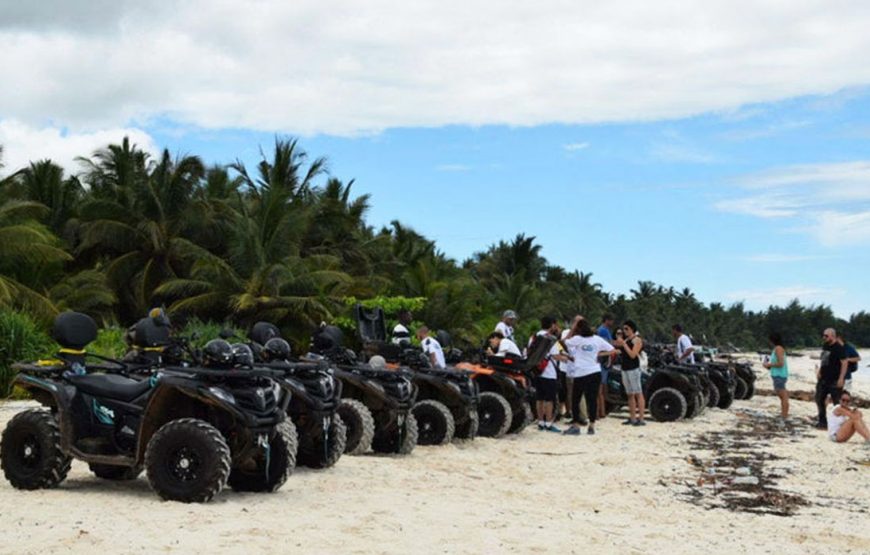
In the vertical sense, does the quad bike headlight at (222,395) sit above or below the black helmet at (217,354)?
below

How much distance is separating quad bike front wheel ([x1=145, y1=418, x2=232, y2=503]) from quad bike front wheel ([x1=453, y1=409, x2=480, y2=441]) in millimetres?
6160

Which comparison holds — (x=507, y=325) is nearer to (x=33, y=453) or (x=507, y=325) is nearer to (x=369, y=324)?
(x=369, y=324)

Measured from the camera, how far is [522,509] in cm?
896

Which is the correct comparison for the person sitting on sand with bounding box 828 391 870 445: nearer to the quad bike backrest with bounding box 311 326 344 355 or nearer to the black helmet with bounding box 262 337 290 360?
the quad bike backrest with bounding box 311 326 344 355

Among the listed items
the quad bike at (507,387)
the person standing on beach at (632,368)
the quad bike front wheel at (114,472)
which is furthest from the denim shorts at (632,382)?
the quad bike front wheel at (114,472)

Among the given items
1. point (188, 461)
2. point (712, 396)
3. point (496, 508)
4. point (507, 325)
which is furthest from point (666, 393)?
point (188, 461)

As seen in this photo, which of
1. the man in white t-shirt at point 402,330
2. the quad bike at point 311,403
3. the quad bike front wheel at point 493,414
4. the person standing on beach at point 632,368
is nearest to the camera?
the quad bike at point 311,403

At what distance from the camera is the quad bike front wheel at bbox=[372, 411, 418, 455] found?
→ 39.6 feet

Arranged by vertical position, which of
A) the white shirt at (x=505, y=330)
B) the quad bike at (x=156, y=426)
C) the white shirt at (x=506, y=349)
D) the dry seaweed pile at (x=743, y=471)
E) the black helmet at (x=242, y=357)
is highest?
the white shirt at (x=505, y=330)

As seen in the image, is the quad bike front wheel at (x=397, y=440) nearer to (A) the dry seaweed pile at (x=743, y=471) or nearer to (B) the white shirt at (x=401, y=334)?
(B) the white shirt at (x=401, y=334)

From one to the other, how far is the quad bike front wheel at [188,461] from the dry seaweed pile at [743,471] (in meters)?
4.72

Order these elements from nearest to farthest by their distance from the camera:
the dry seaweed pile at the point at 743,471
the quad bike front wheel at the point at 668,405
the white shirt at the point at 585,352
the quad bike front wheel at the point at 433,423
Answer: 1. the dry seaweed pile at the point at 743,471
2. the quad bike front wheel at the point at 433,423
3. the white shirt at the point at 585,352
4. the quad bike front wheel at the point at 668,405

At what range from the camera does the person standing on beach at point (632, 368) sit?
17375 millimetres

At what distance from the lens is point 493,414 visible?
14930mm
